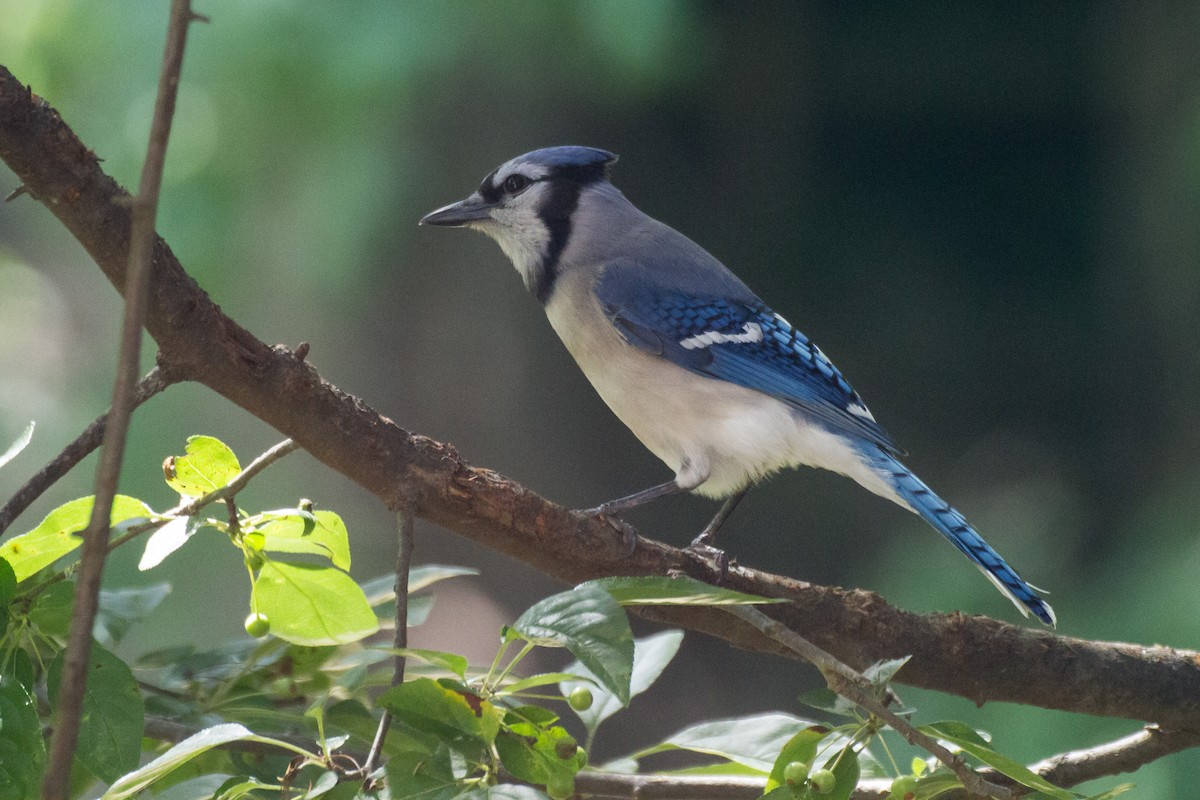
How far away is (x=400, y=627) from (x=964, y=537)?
96 cm

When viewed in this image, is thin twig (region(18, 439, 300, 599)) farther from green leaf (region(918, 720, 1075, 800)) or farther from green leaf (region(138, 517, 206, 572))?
green leaf (region(918, 720, 1075, 800))

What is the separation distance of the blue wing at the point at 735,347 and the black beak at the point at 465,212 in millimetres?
232

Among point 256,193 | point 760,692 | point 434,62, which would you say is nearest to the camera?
point 434,62

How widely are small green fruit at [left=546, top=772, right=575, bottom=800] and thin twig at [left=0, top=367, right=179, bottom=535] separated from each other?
365 mm

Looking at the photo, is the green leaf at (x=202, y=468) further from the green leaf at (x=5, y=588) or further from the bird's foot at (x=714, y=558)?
the bird's foot at (x=714, y=558)

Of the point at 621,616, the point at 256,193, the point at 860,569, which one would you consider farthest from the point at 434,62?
the point at 621,616

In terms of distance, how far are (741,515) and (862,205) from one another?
0.82 m

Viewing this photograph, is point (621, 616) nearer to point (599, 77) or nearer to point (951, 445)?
point (599, 77)

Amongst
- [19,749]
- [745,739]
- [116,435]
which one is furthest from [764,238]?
[116,435]

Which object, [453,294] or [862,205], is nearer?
[453,294]

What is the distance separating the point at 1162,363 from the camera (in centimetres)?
277

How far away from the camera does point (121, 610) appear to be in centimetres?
101

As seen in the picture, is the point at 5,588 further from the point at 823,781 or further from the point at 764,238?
the point at 764,238

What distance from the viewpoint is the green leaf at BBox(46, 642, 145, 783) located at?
2.42ft
